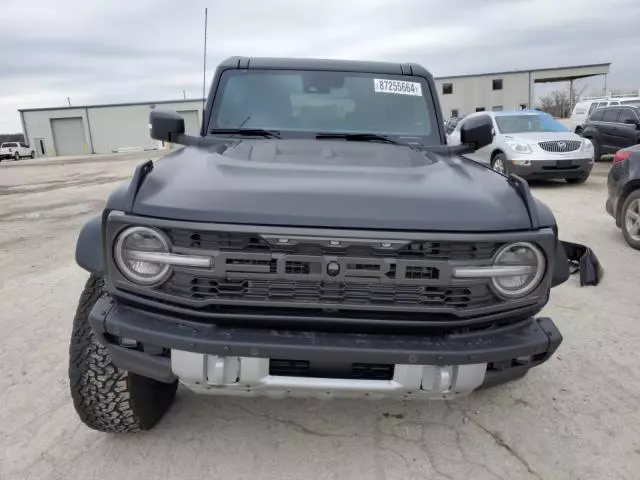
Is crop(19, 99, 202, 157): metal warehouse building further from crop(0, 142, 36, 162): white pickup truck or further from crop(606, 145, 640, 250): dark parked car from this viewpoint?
crop(606, 145, 640, 250): dark parked car

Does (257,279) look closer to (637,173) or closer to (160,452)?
(160,452)

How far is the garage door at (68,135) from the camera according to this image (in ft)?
181

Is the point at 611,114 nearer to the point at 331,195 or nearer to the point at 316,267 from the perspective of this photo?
the point at 331,195

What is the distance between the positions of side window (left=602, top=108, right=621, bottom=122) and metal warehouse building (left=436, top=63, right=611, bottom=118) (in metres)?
37.5

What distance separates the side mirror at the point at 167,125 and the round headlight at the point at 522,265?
7.18 feet

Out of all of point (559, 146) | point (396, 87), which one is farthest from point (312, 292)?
point (559, 146)

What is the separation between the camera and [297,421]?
110 inches

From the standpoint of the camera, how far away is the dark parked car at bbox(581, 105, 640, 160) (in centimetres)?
1339

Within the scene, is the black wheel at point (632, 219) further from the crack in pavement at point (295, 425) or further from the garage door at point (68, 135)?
the garage door at point (68, 135)

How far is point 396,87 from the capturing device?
355 cm

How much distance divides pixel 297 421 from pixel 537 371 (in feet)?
5.14

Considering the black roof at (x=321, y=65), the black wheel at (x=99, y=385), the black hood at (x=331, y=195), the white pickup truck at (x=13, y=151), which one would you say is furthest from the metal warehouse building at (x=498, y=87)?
the black wheel at (x=99, y=385)

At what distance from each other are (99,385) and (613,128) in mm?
14932

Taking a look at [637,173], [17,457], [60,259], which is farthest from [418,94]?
[60,259]
